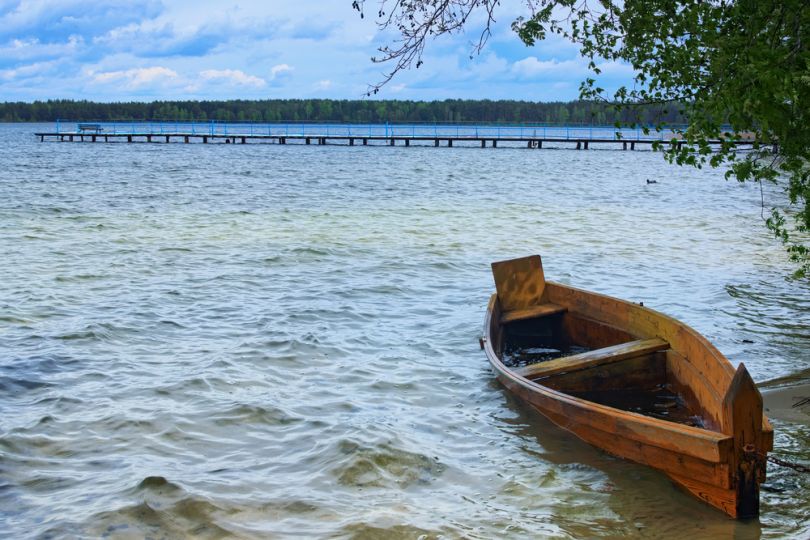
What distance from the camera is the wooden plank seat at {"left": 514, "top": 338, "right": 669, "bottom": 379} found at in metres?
8.02

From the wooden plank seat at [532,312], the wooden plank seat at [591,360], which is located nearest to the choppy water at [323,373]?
the wooden plank seat at [591,360]

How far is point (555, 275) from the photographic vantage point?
16.5m

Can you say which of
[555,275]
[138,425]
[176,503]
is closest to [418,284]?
[555,275]

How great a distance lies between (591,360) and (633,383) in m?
0.54

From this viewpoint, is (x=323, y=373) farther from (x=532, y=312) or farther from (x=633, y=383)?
(x=633, y=383)

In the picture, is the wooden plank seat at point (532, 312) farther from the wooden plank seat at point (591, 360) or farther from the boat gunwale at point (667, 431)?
the boat gunwale at point (667, 431)

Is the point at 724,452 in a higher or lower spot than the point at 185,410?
higher

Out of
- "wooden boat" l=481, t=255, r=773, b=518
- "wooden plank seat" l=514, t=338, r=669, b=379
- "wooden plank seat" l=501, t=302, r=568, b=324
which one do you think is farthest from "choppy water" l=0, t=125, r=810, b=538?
"wooden plank seat" l=501, t=302, r=568, b=324

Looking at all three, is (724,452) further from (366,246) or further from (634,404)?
(366,246)

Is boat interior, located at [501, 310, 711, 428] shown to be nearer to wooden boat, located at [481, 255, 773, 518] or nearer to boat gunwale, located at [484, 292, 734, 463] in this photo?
wooden boat, located at [481, 255, 773, 518]

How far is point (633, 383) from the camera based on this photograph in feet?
27.0

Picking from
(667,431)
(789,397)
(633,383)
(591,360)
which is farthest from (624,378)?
(667,431)

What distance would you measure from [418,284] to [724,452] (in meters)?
10.6

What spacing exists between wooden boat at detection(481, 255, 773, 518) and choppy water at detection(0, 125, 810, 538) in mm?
353
